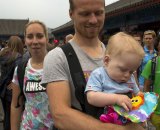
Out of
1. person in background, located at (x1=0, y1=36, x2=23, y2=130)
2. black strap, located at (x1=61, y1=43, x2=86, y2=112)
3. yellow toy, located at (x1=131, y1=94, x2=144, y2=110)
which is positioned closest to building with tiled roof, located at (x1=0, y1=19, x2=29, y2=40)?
person in background, located at (x1=0, y1=36, x2=23, y2=130)

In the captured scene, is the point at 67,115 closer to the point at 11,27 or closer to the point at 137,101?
the point at 137,101

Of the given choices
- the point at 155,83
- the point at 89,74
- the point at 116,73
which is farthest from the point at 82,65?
the point at 155,83

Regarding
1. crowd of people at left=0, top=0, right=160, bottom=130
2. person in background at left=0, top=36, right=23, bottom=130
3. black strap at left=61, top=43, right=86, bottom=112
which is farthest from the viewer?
person in background at left=0, top=36, right=23, bottom=130

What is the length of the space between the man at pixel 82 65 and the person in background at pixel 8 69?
2.81 metres

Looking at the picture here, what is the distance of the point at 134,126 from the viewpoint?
210 cm

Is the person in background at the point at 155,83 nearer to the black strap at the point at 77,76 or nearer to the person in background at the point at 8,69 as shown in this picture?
the person in background at the point at 8,69

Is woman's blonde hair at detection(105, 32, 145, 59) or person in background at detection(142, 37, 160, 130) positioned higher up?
woman's blonde hair at detection(105, 32, 145, 59)

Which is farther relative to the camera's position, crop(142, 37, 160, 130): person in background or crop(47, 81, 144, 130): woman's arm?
crop(142, 37, 160, 130): person in background

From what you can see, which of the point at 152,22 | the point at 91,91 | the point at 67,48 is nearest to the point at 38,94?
the point at 67,48

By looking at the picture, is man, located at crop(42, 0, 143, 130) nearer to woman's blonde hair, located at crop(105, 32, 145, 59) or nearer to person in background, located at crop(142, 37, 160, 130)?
woman's blonde hair, located at crop(105, 32, 145, 59)

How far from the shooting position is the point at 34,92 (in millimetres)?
3184

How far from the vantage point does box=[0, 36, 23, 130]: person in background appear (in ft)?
16.9

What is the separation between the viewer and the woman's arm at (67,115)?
2.09 m

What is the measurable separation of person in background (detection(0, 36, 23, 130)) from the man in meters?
2.81
